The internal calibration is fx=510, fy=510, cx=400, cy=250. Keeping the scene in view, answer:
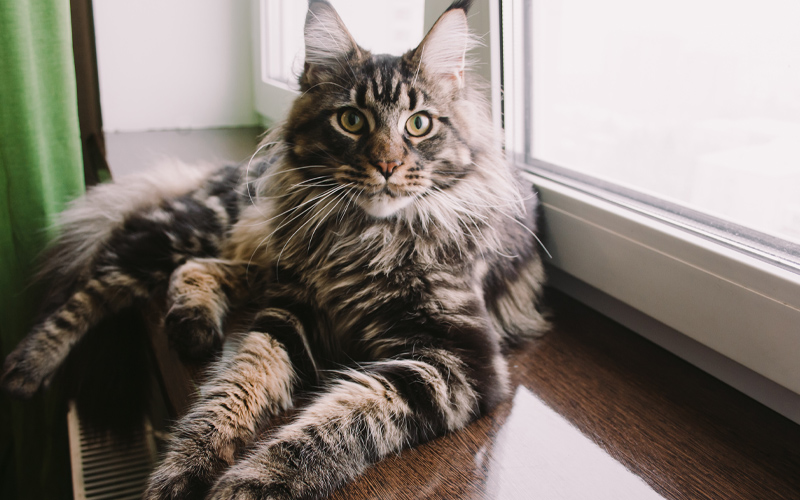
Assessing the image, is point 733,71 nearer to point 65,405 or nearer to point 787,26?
point 787,26

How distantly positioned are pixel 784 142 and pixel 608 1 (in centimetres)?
50

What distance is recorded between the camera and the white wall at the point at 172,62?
7.95 feet

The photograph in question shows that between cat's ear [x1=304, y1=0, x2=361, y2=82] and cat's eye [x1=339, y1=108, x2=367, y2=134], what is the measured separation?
117mm

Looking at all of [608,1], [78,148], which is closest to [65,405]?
[78,148]

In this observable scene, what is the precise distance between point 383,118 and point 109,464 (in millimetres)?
979

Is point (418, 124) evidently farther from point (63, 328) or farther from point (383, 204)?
point (63, 328)

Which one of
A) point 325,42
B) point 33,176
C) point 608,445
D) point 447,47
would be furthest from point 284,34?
point 608,445

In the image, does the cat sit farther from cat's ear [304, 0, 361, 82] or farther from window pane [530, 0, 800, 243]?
window pane [530, 0, 800, 243]

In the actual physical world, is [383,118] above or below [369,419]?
above

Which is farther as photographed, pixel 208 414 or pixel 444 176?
pixel 444 176

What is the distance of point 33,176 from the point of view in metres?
1.51

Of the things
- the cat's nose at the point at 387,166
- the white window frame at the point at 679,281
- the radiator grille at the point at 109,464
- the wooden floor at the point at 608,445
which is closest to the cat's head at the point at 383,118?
the cat's nose at the point at 387,166

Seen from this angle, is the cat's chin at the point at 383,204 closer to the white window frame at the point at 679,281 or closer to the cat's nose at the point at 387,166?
the cat's nose at the point at 387,166

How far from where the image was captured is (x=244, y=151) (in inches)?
84.2
